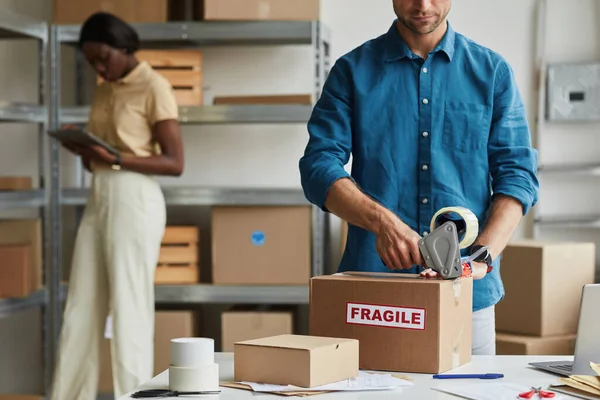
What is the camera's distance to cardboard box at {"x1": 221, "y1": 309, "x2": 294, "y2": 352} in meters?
3.67

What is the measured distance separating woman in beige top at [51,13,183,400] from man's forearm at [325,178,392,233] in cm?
142

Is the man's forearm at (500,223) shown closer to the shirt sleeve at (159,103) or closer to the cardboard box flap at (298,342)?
the cardboard box flap at (298,342)

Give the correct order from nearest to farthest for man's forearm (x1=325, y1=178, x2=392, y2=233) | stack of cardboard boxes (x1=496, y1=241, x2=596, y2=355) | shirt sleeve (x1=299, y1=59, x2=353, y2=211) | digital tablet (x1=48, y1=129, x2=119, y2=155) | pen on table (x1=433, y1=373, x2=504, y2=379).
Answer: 1. pen on table (x1=433, y1=373, x2=504, y2=379)
2. man's forearm (x1=325, y1=178, x2=392, y2=233)
3. shirt sleeve (x1=299, y1=59, x2=353, y2=211)
4. digital tablet (x1=48, y1=129, x2=119, y2=155)
5. stack of cardboard boxes (x1=496, y1=241, x2=596, y2=355)

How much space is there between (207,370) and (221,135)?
108 inches

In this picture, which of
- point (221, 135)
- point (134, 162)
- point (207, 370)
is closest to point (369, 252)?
point (207, 370)

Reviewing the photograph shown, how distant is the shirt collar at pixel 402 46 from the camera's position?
1.97m

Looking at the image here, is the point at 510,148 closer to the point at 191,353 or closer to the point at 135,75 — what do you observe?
the point at 191,353

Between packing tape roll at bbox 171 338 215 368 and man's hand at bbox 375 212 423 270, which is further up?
man's hand at bbox 375 212 423 270

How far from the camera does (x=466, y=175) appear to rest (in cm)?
194

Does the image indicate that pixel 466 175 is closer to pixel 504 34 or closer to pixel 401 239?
pixel 401 239

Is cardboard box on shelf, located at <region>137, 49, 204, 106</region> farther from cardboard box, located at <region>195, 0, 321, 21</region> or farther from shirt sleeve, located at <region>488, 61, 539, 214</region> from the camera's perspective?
shirt sleeve, located at <region>488, 61, 539, 214</region>

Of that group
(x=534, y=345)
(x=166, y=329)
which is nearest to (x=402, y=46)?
(x=534, y=345)

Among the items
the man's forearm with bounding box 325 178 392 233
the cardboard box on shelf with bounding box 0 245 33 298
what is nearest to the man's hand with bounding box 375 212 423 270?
the man's forearm with bounding box 325 178 392 233

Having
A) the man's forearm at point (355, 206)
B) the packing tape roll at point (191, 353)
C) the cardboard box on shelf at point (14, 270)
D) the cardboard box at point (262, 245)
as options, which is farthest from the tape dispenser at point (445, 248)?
the cardboard box on shelf at point (14, 270)
